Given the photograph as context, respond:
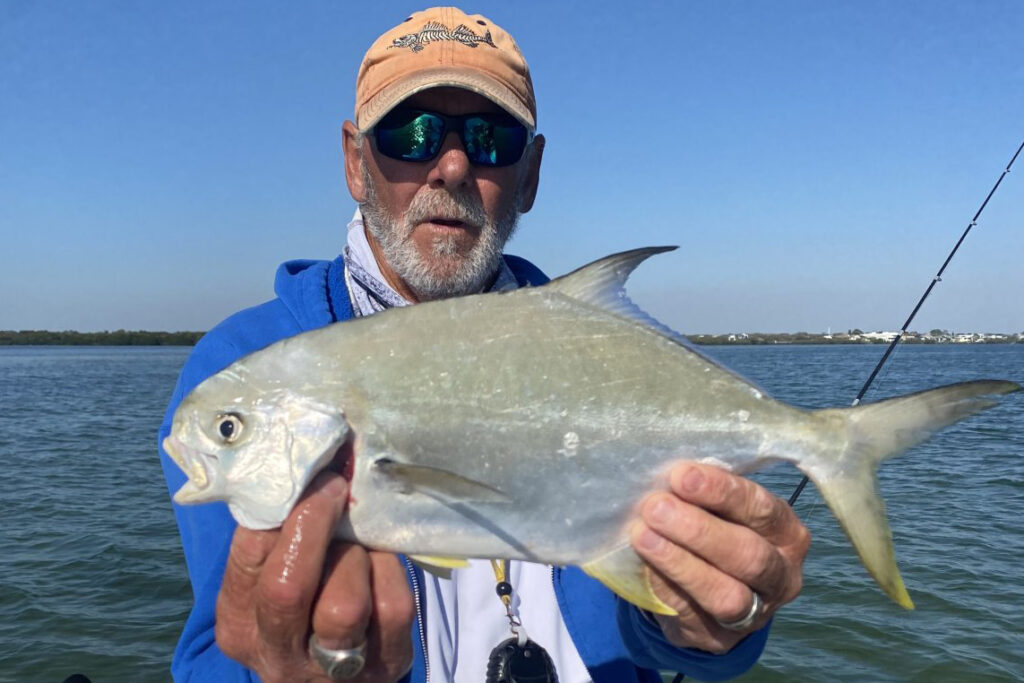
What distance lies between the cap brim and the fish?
134cm

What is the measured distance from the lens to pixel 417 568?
112 inches

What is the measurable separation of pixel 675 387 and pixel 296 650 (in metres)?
1.24

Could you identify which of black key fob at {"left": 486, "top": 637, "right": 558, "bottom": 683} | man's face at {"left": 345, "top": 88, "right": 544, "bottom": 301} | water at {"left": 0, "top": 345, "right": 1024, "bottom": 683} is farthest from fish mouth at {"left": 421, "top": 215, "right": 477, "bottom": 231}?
water at {"left": 0, "top": 345, "right": 1024, "bottom": 683}

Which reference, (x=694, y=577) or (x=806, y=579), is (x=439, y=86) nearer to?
(x=694, y=577)

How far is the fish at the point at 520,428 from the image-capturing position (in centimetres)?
196

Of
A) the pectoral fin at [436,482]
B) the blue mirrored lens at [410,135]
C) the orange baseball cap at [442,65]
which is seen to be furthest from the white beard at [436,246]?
the pectoral fin at [436,482]

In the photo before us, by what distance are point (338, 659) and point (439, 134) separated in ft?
7.09

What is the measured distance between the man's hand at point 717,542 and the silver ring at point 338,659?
808 mm

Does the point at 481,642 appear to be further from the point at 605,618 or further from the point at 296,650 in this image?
the point at 296,650

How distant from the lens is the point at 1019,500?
13172 millimetres

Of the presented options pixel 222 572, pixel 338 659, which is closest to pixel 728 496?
pixel 338 659

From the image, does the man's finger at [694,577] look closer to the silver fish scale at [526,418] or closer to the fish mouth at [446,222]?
the silver fish scale at [526,418]

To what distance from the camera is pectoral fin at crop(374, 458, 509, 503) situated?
1.94 metres

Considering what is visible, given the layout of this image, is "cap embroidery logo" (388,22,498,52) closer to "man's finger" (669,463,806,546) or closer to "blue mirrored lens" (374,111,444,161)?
"blue mirrored lens" (374,111,444,161)
